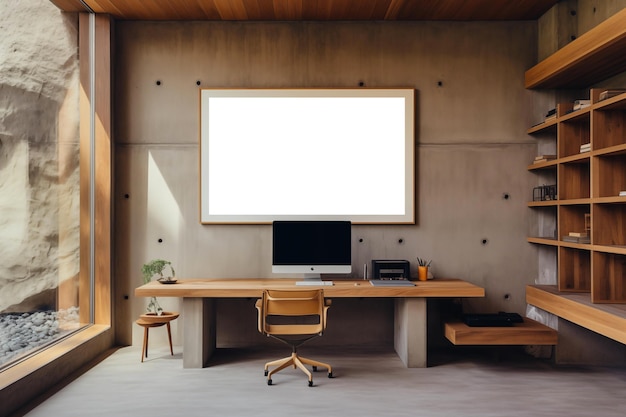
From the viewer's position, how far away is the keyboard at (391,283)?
3.91m

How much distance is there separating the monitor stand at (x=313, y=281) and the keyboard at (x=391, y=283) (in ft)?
1.31

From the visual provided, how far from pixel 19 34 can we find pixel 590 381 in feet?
16.9

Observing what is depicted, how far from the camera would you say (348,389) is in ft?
11.1

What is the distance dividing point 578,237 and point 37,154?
14.4 feet

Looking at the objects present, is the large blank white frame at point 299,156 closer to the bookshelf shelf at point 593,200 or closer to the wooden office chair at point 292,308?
the wooden office chair at point 292,308

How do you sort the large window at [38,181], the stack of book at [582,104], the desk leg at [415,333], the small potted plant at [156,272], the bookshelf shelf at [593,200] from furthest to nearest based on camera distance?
the small potted plant at [156,272] → the desk leg at [415,333] → the stack of book at [582,104] → the bookshelf shelf at [593,200] → the large window at [38,181]

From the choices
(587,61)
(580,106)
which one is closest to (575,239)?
(580,106)

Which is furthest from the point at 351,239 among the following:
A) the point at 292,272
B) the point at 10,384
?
the point at 10,384

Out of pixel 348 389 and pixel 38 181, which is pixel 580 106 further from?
pixel 38 181

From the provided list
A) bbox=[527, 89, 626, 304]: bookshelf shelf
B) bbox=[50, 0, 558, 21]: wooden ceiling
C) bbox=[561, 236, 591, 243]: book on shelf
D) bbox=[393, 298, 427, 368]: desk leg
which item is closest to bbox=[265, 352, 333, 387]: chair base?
bbox=[393, 298, 427, 368]: desk leg

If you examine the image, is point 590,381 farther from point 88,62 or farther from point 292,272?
point 88,62

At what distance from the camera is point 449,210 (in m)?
4.52

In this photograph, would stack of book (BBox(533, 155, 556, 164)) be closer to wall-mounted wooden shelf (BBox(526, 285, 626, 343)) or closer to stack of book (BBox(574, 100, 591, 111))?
stack of book (BBox(574, 100, 591, 111))

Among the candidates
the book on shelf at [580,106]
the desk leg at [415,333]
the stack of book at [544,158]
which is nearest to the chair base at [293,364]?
Result: the desk leg at [415,333]
